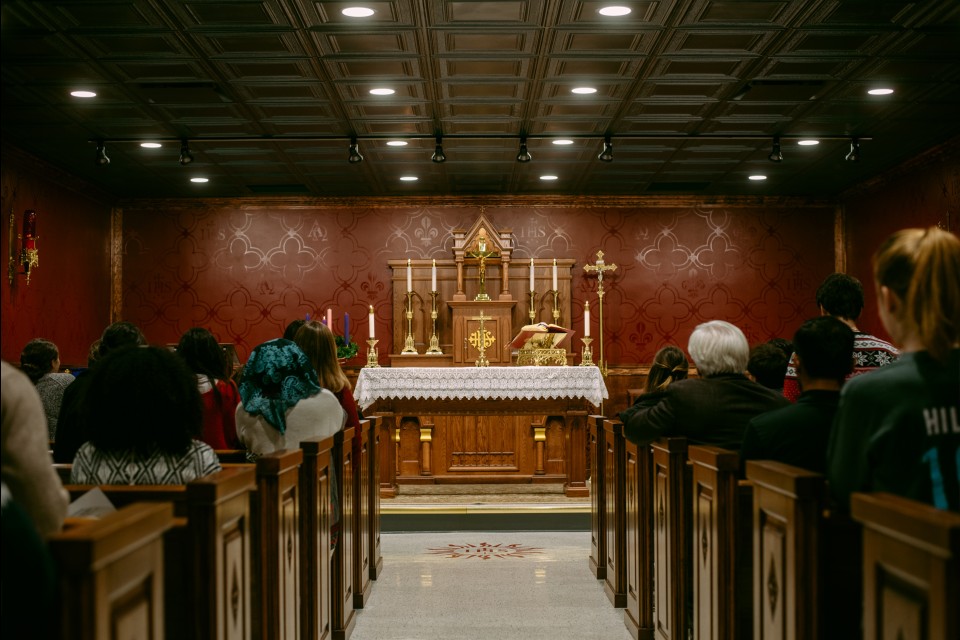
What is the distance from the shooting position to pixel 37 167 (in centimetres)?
950

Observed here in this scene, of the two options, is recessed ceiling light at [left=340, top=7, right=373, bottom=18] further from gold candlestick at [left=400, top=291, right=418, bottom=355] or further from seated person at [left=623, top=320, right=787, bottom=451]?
gold candlestick at [left=400, top=291, right=418, bottom=355]

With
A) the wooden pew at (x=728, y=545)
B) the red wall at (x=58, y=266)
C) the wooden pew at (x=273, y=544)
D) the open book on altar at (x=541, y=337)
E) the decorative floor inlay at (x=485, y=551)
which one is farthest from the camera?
the red wall at (x=58, y=266)

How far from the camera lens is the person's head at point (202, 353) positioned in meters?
4.08

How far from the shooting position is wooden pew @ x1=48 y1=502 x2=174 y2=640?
1.63 meters

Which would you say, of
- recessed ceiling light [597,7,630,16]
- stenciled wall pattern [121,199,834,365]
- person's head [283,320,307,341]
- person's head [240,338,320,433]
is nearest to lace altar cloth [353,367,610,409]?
recessed ceiling light [597,7,630,16]

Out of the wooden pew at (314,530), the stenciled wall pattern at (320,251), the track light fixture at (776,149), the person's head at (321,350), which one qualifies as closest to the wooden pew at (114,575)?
the wooden pew at (314,530)

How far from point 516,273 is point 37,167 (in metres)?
5.59

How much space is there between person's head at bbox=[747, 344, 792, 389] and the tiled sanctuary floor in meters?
1.47

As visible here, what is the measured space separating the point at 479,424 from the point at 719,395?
5.10 m

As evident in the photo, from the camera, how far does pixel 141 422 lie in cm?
252

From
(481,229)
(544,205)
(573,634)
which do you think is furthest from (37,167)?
(573,634)

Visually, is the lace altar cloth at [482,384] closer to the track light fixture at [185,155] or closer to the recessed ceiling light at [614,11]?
the track light fixture at [185,155]

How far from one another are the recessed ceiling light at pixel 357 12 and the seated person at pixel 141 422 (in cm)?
374

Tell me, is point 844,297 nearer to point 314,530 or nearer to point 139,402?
point 314,530
